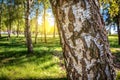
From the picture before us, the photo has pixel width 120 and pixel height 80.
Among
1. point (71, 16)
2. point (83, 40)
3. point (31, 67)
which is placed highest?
point (71, 16)

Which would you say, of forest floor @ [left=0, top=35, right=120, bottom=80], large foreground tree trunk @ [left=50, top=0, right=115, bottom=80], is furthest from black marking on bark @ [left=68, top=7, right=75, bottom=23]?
forest floor @ [left=0, top=35, right=120, bottom=80]

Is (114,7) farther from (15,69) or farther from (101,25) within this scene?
(101,25)

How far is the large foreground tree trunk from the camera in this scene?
290 cm

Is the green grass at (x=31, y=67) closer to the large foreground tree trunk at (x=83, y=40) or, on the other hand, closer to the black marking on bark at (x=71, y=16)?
the large foreground tree trunk at (x=83, y=40)

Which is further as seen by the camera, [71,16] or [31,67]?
[31,67]

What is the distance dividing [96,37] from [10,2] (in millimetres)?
59576

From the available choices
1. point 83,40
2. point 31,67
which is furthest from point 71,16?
point 31,67

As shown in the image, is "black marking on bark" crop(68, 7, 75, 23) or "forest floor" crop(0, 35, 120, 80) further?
"forest floor" crop(0, 35, 120, 80)

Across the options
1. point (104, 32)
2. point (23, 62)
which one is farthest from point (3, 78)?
point (104, 32)

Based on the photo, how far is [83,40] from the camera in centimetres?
291

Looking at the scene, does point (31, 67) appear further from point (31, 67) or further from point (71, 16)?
point (71, 16)

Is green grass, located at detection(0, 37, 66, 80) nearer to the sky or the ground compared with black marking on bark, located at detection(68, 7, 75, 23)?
nearer to the ground

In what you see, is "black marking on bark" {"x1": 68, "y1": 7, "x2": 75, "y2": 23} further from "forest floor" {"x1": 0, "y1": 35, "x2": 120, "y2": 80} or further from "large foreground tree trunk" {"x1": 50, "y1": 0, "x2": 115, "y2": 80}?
"forest floor" {"x1": 0, "y1": 35, "x2": 120, "y2": 80}

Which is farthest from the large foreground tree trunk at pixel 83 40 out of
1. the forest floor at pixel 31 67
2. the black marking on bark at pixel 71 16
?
the forest floor at pixel 31 67
